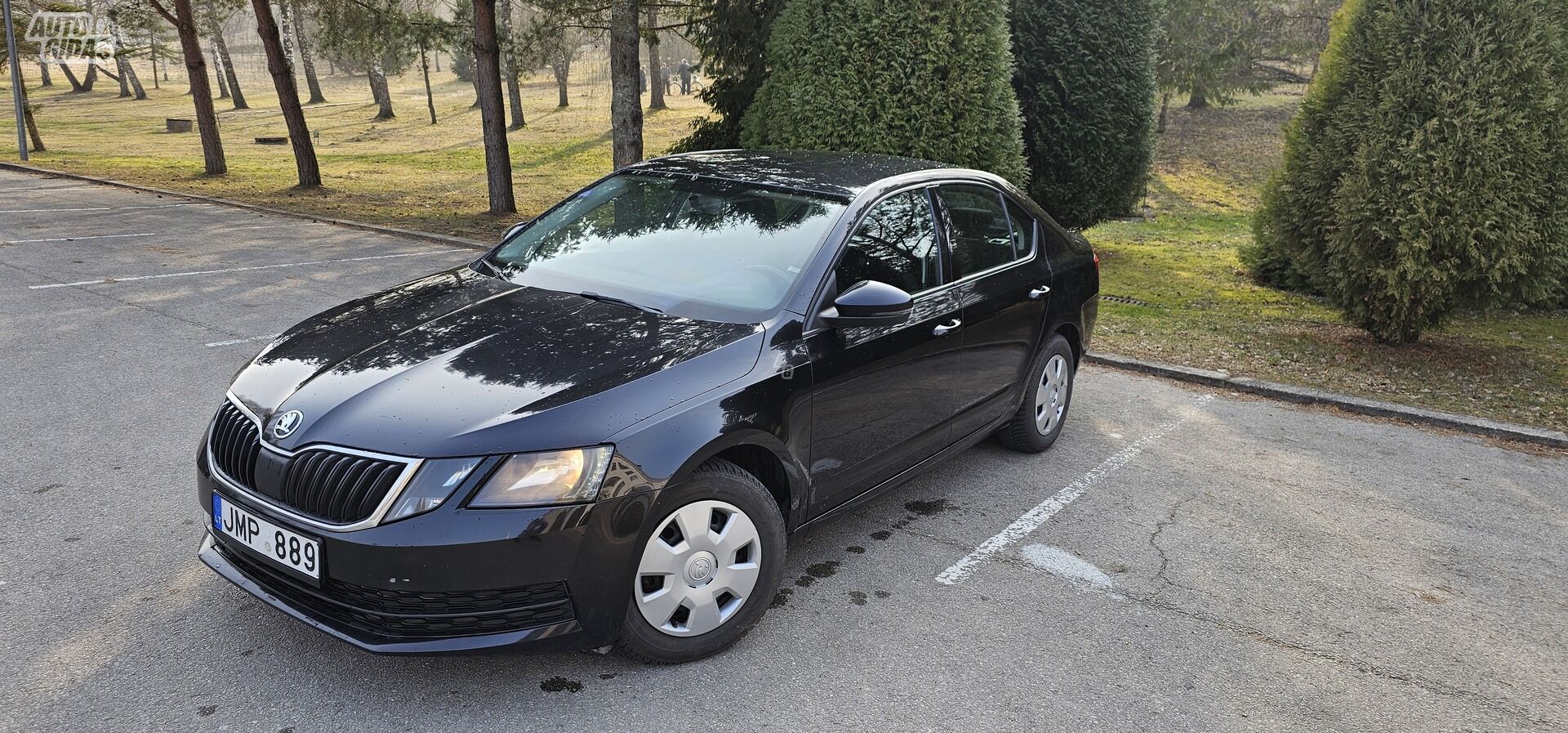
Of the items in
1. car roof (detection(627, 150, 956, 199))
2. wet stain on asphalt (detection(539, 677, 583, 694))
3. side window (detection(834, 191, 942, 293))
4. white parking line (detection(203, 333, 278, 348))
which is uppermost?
car roof (detection(627, 150, 956, 199))

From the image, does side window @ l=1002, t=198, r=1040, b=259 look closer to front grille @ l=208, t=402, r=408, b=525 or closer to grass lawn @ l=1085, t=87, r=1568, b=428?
grass lawn @ l=1085, t=87, r=1568, b=428

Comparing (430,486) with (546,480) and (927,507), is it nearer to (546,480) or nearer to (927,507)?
(546,480)

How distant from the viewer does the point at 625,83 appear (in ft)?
39.8

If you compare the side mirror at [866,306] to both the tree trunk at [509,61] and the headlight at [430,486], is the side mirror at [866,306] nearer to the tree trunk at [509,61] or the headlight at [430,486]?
the headlight at [430,486]

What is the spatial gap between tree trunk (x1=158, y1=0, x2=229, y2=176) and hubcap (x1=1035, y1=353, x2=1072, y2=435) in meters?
17.5

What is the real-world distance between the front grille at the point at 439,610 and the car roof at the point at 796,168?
6.73ft

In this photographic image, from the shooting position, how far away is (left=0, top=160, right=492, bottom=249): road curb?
12.2m

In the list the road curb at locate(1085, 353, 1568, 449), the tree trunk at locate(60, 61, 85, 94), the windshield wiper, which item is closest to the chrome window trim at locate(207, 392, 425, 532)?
the windshield wiper

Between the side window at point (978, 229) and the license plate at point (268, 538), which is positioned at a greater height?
the side window at point (978, 229)

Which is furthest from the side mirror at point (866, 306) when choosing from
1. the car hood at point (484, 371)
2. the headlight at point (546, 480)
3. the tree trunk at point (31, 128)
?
the tree trunk at point (31, 128)

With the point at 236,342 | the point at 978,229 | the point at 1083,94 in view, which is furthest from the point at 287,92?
the point at 978,229

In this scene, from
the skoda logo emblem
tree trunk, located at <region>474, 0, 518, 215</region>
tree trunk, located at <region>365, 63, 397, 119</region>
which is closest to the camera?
the skoda logo emblem

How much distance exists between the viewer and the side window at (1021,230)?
16.5 ft

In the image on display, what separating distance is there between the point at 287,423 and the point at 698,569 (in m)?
1.29
